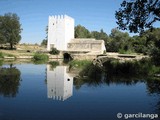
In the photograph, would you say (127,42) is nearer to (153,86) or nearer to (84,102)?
(153,86)

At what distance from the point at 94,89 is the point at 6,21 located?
52.6 meters

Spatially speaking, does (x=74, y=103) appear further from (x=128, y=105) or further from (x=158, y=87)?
(x=158, y=87)

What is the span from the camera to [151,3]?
1186 cm

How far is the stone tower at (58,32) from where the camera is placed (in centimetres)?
5600

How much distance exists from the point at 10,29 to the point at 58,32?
1250 cm

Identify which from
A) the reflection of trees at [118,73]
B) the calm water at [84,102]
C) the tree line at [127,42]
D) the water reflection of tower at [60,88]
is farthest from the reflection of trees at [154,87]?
the tree line at [127,42]

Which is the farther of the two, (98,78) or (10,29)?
(10,29)

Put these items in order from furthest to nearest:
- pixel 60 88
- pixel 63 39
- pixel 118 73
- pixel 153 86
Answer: pixel 63 39, pixel 118 73, pixel 60 88, pixel 153 86

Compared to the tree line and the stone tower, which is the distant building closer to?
the stone tower

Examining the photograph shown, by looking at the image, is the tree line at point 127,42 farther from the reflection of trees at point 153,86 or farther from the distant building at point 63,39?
the reflection of trees at point 153,86

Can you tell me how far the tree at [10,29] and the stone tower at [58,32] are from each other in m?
9.21

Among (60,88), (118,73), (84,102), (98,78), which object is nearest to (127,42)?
(118,73)

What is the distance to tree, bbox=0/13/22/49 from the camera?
60.5 m

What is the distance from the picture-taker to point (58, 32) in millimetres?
56562
